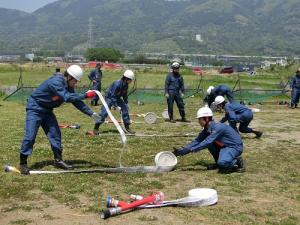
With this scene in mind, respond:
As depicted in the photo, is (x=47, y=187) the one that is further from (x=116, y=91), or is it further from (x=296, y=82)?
(x=296, y=82)

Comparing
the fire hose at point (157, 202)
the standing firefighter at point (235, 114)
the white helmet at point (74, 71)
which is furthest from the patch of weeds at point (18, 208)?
the standing firefighter at point (235, 114)

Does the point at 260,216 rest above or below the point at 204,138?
below

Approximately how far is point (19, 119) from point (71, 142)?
6.74 metres

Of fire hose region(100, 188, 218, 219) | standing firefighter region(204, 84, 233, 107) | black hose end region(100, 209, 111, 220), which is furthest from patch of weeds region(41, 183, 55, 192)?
standing firefighter region(204, 84, 233, 107)

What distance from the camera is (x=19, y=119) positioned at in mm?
20656

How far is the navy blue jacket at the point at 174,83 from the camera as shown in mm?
20156

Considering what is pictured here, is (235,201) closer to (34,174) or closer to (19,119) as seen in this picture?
(34,174)

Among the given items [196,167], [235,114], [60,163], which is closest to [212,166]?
[196,167]

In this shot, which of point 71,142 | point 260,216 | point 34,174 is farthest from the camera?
point 71,142

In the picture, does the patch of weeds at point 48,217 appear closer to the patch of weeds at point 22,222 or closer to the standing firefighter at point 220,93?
the patch of weeds at point 22,222

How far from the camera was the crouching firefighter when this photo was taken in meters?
10.6

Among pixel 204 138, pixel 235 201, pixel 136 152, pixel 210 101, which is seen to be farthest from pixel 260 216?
pixel 210 101

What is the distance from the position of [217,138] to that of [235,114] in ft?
13.7

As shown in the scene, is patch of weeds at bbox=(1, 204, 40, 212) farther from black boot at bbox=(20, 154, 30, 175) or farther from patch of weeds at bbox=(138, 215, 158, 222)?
black boot at bbox=(20, 154, 30, 175)
